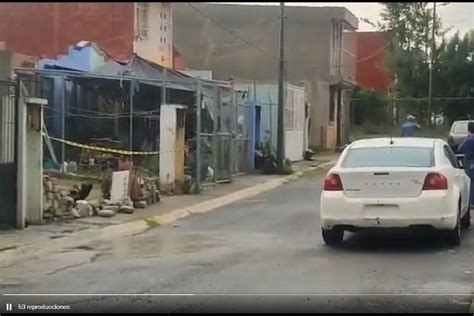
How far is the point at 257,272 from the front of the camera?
36.1 ft

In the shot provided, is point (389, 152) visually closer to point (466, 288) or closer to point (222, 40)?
point (466, 288)

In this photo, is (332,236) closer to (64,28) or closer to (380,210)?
(380,210)

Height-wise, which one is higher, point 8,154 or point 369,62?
point 369,62

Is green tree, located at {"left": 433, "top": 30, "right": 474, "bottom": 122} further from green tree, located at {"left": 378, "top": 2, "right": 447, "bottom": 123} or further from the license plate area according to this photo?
the license plate area

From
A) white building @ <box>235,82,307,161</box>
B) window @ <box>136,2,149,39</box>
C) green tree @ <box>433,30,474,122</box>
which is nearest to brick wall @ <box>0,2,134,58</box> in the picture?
window @ <box>136,2,149,39</box>

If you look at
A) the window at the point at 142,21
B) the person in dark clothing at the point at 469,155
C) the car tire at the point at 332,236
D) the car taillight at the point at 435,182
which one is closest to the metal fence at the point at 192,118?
the person in dark clothing at the point at 469,155

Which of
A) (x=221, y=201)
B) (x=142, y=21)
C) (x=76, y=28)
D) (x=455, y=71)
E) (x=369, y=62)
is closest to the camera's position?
(x=221, y=201)

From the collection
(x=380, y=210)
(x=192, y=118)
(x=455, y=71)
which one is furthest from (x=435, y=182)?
(x=455, y=71)

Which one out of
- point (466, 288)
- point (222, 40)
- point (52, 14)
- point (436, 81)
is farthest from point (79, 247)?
point (222, 40)

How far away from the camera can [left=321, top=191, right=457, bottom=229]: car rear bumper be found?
41.0 feet

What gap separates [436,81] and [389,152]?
31504mm

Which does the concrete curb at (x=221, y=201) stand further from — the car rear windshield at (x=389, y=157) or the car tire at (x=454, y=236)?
the car tire at (x=454, y=236)

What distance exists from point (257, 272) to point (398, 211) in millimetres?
2383

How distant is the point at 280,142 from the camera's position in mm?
31609
